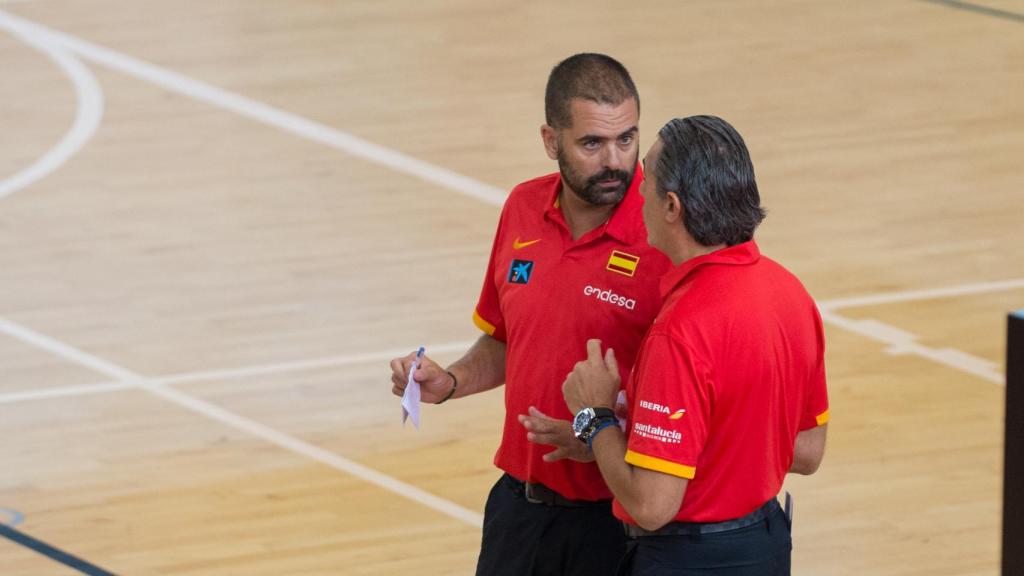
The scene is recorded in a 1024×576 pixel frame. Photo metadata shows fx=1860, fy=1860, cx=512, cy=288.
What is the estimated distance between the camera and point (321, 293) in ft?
32.4

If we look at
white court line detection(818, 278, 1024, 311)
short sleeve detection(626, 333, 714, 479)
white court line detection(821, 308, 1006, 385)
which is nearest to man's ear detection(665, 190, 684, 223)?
short sleeve detection(626, 333, 714, 479)

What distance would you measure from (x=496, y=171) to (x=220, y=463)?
404 centimetres

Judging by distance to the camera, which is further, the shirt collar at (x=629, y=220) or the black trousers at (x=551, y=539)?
the black trousers at (x=551, y=539)

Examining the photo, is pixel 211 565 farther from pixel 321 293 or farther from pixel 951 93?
pixel 951 93

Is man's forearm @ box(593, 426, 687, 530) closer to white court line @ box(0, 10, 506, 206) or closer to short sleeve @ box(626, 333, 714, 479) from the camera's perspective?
short sleeve @ box(626, 333, 714, 479)

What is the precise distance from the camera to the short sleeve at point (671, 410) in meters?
4.10

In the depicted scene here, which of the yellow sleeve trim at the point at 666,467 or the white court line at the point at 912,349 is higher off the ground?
the yellow sleeve trim at the point at 666,467

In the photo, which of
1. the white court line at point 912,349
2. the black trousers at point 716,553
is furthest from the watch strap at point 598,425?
the white court line at point 912,349

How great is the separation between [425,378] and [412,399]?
0.31ft

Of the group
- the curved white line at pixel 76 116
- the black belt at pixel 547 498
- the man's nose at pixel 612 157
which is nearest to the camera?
the man's nose at pixel 612 157

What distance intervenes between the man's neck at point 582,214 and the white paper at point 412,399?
581 mm

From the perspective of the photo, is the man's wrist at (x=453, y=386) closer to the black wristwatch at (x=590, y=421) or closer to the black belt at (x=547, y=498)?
the black belt at (x=547, y=498)

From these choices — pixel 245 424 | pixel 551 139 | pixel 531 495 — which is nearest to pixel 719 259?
pixel 551 139

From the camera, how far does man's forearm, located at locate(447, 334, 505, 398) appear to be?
5195mm
